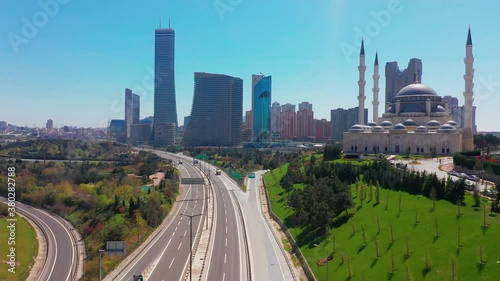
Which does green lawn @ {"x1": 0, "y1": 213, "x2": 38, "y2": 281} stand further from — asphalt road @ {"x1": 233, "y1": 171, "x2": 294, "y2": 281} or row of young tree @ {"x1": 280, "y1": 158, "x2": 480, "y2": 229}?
row of young tree @ {"x1": 280, "y1": 158, "x2": 480, "y2": 229}

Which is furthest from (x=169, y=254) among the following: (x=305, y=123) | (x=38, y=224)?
(x=305, y=123)

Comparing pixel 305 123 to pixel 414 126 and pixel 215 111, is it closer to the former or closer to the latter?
pixel 215 111

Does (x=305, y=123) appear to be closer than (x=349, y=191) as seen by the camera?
No

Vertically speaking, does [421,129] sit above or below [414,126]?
below

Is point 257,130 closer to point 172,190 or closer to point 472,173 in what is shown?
point 172,190

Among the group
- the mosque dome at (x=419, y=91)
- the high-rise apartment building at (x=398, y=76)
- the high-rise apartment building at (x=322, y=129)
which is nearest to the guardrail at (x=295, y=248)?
the mosque dome at (x=419, y=91)

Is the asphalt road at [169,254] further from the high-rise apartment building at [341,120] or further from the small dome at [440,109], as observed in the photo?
the high-rise apartment building at [341,120]

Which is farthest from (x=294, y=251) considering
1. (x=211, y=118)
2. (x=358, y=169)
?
(x=211, y=118)
